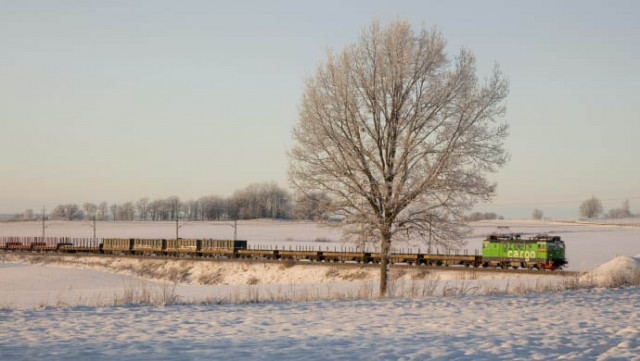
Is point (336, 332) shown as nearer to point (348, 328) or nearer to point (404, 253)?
point (348, 328)

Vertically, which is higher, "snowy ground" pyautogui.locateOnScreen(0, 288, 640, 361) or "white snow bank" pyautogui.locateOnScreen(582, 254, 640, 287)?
"snowy ground" pyautogui.locateOnScreen(0, 288, 640, 361)

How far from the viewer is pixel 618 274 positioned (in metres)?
20.9

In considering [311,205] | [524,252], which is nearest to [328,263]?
[524,252]

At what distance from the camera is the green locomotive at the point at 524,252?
144 ft

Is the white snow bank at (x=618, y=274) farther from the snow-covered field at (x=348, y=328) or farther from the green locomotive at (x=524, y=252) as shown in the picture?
the green locomotive at (x=524, y=252)

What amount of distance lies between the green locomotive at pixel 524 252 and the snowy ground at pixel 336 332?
31096 mm

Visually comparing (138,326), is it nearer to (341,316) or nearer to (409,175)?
(341,316)

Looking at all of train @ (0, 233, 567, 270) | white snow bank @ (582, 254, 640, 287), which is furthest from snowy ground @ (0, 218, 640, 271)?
white snow bank @ (582, 254, 640, 287)

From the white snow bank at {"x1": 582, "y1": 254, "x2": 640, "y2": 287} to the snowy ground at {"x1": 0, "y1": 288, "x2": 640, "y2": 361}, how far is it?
17.7ft

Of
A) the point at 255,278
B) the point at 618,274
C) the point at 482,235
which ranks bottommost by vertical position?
the point at 255,278

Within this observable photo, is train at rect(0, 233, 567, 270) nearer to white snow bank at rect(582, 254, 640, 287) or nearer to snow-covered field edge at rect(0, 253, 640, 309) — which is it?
snow-covered field edge at rect(0, 253, 640, 309)

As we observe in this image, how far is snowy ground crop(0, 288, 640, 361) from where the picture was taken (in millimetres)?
8594

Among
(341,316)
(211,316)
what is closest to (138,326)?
(211,316)

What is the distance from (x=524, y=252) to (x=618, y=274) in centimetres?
2489
